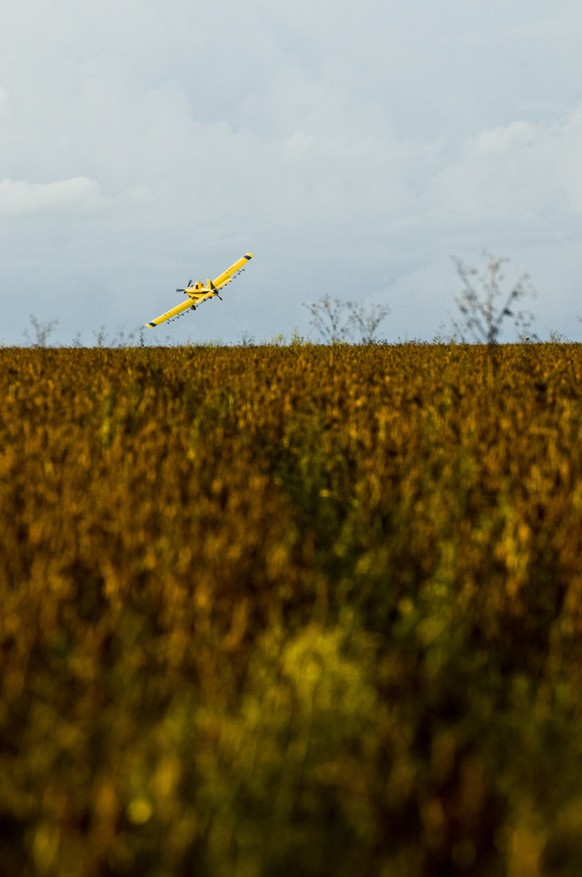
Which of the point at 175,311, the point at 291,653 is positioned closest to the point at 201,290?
the point at 175,311

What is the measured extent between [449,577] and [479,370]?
18.8 ft

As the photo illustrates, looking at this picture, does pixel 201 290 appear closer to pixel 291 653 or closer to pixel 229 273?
pixel 229 273

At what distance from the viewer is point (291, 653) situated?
2.08 meters

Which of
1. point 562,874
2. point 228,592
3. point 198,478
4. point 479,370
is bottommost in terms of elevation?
Result: point 562,874

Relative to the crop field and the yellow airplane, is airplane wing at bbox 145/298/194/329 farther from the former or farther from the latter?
the crop field

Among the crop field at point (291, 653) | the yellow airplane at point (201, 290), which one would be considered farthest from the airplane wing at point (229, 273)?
the crop field at point (291, 653)

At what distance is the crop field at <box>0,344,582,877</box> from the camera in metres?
1.64

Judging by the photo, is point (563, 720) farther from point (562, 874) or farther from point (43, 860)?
point (43, 860)

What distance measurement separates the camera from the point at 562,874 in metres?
1.57

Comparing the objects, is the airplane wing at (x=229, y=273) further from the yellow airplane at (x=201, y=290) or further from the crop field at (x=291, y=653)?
the crop field at (x=291, y=653)

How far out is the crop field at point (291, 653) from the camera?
164 centimetres

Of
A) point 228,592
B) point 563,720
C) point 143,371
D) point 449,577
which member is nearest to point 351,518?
point 449,577

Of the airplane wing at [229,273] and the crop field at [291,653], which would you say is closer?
the crop field at [291,653]

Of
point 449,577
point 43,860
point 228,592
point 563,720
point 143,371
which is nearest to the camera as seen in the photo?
point 43,860
